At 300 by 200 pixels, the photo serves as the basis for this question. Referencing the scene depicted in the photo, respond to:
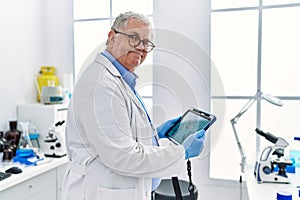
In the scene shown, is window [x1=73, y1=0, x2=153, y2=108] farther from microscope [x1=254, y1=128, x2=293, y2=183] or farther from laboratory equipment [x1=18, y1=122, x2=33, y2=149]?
microscope [x1=254, y1=128, x2=293, y2=183]

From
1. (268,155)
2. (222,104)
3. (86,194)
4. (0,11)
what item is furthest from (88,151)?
(0,11)

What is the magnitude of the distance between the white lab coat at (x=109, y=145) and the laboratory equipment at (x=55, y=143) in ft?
3.36

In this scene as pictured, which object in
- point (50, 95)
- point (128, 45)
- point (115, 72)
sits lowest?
point (50, 95)

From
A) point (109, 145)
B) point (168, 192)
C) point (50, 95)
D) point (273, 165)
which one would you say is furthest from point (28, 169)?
point (273, 165)

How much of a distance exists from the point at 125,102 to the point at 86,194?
1.35 ft

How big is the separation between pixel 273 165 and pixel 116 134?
1121mm

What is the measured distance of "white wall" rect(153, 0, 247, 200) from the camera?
224cm

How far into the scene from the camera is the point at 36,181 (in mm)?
1842

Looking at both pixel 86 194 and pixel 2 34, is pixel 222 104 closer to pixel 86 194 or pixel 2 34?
pixel 86 194

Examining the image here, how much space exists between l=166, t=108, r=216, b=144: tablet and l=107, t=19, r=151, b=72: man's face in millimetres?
415

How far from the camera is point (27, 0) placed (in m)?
2.47

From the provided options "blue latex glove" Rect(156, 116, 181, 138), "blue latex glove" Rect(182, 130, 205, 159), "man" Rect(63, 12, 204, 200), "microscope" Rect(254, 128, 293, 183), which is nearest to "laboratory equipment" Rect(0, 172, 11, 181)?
"man" Rect(63, 12, 204, 200)

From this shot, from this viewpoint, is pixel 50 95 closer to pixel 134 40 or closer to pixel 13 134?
pixel 13 134

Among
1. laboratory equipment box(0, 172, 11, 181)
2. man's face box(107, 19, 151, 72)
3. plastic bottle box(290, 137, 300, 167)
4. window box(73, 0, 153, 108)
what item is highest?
window box(73, 0, 153, 108)
